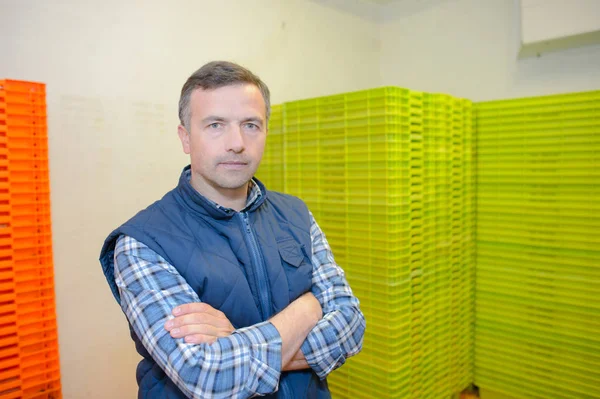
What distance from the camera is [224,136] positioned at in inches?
50.3

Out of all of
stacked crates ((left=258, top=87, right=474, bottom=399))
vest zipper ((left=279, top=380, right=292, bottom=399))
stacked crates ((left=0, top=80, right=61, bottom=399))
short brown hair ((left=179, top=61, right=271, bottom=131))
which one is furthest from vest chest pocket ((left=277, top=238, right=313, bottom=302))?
stacked crates ((left=0, top=80, right=61, bottom=399))

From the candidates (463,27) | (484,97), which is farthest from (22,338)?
(463,27)

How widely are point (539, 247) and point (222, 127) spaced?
6.70 ft

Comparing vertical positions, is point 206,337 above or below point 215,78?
below

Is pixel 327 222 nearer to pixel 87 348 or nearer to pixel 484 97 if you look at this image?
pixel 87 348

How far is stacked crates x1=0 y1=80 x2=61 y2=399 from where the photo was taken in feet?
5.23

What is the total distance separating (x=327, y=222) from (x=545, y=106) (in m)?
1.41

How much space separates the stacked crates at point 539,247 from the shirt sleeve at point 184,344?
6.36 feet

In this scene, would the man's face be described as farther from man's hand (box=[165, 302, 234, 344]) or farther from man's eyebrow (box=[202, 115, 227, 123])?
man's hand (box=[165, 302, 234, 344])

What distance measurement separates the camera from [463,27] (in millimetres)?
3113

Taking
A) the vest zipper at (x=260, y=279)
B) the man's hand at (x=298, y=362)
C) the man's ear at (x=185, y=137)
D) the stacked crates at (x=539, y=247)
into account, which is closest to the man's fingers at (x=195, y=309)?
the vest zipper at (x=260, y=279)

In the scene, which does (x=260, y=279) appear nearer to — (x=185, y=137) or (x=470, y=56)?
(x=185, y=137)

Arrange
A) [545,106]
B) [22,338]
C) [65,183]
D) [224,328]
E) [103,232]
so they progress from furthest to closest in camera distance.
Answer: [545,106] < [103,232] < [65,183] < [22,338] < [224,328]

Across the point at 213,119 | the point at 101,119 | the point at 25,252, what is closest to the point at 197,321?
the point at 213,119
